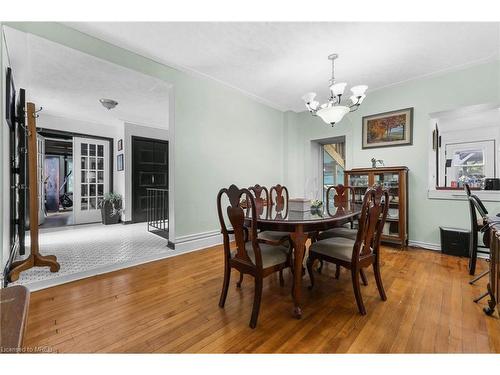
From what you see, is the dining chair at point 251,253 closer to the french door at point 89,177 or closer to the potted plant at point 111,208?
the potted plant at point 111,208

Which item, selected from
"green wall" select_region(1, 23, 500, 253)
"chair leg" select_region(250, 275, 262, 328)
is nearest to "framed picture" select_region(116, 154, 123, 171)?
"green wall" select_region(1, 23, 500, 253)

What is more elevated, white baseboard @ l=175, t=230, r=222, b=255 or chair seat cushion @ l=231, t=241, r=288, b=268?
chair seat cushion @ l=231, t=241, r=288, b=268

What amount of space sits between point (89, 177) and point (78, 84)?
2.68 metres

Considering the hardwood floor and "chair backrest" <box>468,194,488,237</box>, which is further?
"chair backrest" <box>468,194,488,237</box>

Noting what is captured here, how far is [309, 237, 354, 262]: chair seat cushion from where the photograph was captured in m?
1.80

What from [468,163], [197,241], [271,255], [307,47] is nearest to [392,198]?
[468,163]

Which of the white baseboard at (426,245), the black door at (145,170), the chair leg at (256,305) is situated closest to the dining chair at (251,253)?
the chair leg at (256,305)

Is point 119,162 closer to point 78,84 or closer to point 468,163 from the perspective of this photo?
point 78,84

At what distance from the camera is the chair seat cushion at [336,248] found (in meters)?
1.80

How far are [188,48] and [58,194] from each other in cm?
674

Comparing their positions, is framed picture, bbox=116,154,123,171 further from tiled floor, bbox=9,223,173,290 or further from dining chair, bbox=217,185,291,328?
dining chair, bbox=217,185,291,328

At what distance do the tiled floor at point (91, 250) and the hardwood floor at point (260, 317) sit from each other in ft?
0.62

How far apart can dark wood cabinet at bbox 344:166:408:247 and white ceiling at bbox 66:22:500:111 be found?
143cm
